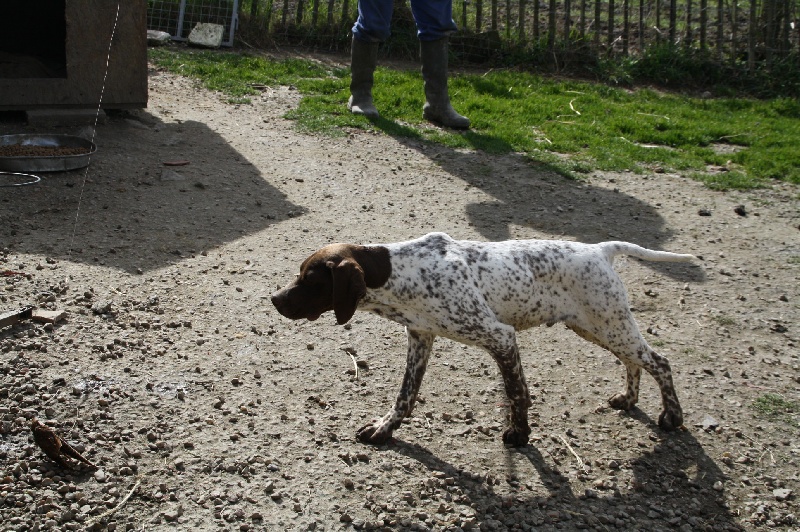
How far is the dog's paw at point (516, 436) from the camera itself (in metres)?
4.31

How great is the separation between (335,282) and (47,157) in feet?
14.3

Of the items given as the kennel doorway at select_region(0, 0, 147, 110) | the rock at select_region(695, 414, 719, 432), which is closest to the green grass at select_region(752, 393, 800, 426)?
the rock at select_region(695, 414, 719, 432)

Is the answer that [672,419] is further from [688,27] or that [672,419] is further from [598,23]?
[688,27]

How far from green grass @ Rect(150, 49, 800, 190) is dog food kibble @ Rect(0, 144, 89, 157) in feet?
8.31

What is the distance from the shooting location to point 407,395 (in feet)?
14.3

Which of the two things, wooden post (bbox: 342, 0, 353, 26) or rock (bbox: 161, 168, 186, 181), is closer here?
rock (bbox: 161, 168, 186, 181)

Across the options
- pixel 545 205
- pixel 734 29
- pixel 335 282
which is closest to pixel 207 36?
pixel 545 205

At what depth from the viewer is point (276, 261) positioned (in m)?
6.27

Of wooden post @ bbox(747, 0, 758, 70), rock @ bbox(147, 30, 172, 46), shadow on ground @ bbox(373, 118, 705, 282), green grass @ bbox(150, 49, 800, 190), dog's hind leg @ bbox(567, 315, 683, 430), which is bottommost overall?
dog's hind leg @ bbox(567, 315, 683, 430)

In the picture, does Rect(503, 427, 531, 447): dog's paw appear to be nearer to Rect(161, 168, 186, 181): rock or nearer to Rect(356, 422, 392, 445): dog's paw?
Rect(356, 422, 392, 445): dog's paw

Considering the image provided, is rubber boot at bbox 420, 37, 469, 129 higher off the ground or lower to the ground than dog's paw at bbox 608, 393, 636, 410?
higher

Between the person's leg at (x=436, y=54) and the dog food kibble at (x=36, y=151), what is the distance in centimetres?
370

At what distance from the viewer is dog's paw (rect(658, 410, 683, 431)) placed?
4.53 meters

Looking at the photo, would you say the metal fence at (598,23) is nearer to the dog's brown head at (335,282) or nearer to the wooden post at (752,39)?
the wooden post at (752,39)
